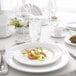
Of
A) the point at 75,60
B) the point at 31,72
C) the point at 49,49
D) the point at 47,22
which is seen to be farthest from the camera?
the point at 47,22

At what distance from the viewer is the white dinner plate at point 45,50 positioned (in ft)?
3.15

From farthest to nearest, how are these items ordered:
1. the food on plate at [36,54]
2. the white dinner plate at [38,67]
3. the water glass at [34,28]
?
the water glass at [34,28] → the food on plate at [36,54] → the white dinner plate at [38,67]

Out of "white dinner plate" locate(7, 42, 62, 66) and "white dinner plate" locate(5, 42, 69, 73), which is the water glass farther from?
"white dinner plate" locate(5, 42, 69, 73)

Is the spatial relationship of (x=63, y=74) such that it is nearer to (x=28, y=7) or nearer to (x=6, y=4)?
(x=28, y=7)

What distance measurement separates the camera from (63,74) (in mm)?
910

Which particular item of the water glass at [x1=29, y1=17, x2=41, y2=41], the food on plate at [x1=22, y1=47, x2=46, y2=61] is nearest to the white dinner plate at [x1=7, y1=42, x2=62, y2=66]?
the food on plate at [x1=22, y1=47, x2=46, y2=61]

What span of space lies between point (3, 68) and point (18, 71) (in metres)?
0.08

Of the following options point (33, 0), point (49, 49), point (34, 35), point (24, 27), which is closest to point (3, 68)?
point (49, 49)

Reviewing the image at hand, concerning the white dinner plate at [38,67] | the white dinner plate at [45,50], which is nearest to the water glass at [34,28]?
the white dinner plate at [45,50]

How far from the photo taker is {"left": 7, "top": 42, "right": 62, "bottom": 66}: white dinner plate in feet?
3.15

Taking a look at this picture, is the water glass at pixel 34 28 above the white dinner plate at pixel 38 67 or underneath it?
above

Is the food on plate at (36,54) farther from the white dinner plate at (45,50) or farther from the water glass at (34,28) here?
the water glass at (34,28)

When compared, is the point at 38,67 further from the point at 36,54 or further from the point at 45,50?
the point at 45,50

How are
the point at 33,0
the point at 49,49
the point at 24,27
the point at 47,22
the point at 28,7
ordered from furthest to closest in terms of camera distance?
the point at 33,0, the point at 28,7, the point at 47,22, the point at 24,27, the point at 49,49
